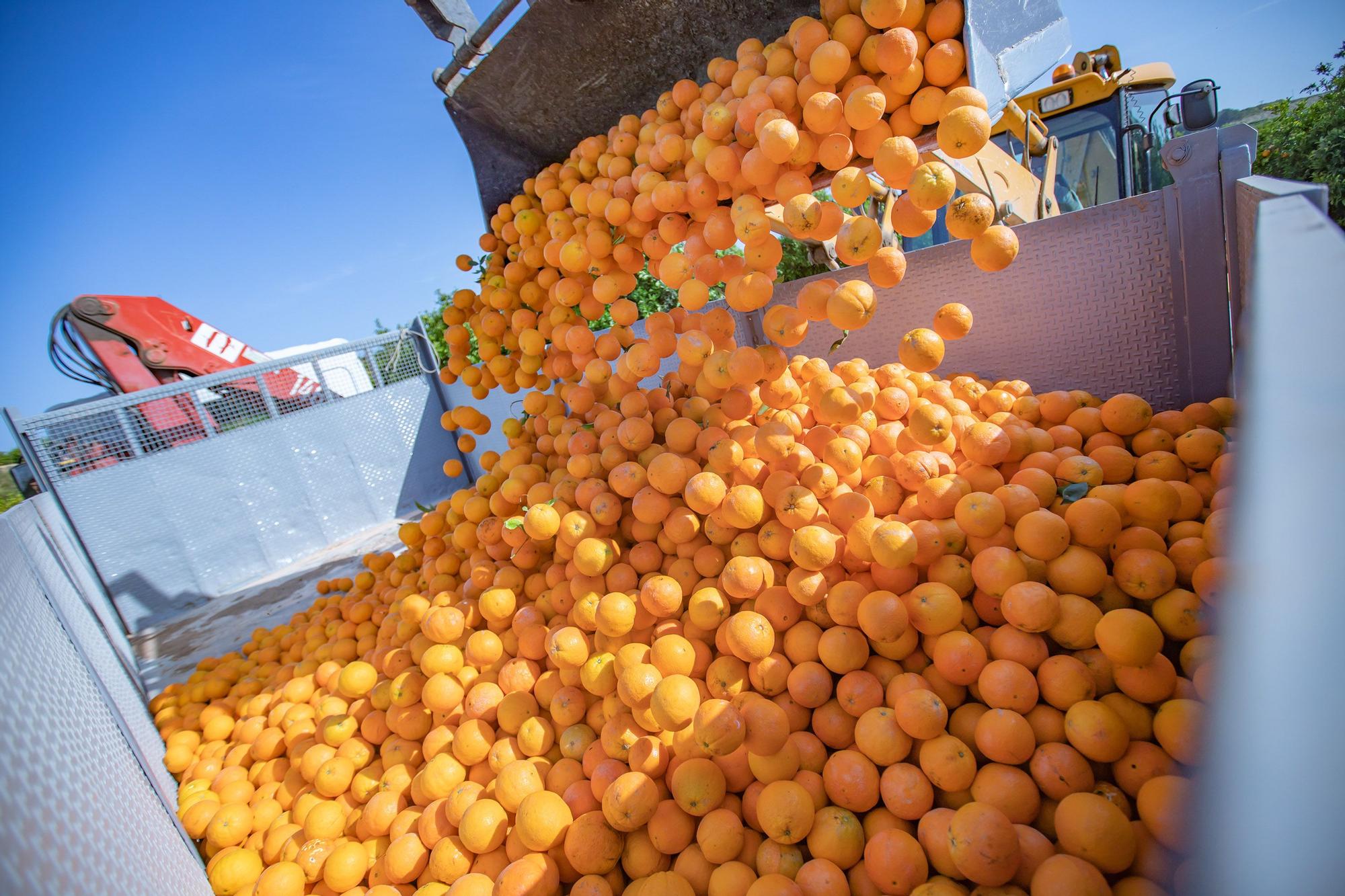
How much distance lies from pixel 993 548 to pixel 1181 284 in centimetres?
192

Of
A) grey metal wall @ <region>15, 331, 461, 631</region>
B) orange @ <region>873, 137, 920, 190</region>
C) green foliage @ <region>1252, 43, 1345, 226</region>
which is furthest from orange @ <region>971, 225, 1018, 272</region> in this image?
green foliage @ <region>1252, 43, 1345, 226</region>

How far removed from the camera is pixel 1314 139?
10359 mm

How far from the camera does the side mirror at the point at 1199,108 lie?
315 centimetres

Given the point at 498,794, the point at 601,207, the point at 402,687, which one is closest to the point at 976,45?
the point at 601,207

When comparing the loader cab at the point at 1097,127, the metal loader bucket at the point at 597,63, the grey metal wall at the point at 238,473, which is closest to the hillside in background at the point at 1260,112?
the loader cab at the point at 1097,127

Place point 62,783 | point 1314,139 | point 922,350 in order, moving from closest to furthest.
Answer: point 62,783, point 922,350, point 1314,139

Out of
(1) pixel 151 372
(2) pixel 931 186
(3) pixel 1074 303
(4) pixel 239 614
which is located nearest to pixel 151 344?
(1) pixel 151 372

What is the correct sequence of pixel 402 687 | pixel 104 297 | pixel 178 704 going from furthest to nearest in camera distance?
pixel 104 297 → pixel 178 704 → pixel 402 687

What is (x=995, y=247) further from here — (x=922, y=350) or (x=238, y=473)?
(x=238, y=473)

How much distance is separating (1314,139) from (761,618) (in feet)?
53.1

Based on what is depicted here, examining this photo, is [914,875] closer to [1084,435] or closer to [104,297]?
[1084,435]

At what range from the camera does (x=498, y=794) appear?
1.68m

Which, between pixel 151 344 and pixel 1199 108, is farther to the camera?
pixel 151 344

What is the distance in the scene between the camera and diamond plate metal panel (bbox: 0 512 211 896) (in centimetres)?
73
